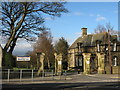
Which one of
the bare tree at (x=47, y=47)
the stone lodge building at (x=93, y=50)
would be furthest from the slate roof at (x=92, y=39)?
the bare tree at (x=47, y=47)

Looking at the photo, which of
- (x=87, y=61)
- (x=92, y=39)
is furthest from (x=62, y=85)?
(x=92, y=39)

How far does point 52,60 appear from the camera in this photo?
61281 millimetres

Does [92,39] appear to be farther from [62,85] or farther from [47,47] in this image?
[62,85]

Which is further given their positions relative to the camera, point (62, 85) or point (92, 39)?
point (92, 39)

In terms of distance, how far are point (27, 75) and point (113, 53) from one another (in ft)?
99.8

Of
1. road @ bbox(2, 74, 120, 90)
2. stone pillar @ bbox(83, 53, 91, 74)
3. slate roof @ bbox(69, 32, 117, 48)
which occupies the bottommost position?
road @ bbox(2, 74, 120, 90)

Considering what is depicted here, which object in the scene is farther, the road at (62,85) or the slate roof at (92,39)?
the slate roof at (92,39)

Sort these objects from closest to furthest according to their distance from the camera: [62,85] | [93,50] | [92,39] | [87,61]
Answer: [62,85] → [87,61] → [93,50] → [92,39]

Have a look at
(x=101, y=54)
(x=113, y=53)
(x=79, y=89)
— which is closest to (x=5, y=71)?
(x=79, y=89)

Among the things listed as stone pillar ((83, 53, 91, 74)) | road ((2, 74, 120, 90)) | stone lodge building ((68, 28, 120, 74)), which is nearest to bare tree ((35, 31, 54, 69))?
stone lodge building ((68, 28, 120, 74))

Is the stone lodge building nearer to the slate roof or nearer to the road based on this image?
the slate roof

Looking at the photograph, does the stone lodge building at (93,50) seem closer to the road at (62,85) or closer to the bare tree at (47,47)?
the bare tree at (47,47)

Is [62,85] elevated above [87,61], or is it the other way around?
[87,61]

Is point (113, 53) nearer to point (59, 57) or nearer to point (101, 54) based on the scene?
point (101, 54)
